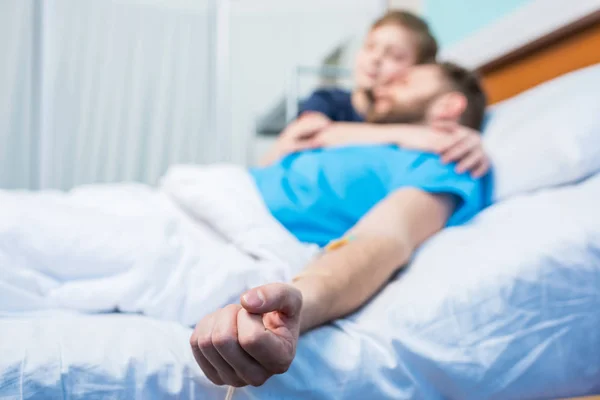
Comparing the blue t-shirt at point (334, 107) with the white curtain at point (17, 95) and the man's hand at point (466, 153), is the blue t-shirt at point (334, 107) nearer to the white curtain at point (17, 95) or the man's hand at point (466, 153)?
the man's hand at point (466, 153)

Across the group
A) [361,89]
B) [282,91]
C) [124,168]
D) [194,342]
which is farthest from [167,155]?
[194,342]

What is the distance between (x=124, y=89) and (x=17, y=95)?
0.47 meters

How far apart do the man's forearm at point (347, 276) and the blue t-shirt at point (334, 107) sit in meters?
0.84

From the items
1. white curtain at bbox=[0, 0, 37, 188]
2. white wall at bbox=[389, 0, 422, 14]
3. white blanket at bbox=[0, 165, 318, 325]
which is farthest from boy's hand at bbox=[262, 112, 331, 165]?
white curtain at bbox=[0, 0, 37, 188]

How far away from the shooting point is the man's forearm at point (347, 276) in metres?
0.52

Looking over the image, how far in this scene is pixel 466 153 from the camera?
902mm

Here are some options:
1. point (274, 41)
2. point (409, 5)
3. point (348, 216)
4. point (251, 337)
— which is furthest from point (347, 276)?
point (274, 41)

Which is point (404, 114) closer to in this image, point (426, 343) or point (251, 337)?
point (426, 343)

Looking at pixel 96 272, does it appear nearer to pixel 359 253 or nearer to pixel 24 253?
pixel 24 253

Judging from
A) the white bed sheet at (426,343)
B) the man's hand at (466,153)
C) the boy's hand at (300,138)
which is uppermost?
the man's hand at (466,153)

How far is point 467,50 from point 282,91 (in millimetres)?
1504

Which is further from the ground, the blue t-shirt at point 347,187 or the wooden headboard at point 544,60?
the wooden headboard at point 544,60

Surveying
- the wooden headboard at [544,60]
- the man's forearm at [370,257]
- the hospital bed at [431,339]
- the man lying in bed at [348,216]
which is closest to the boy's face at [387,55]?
the man lying in bed at [348,216]

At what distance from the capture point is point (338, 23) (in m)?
2.87
